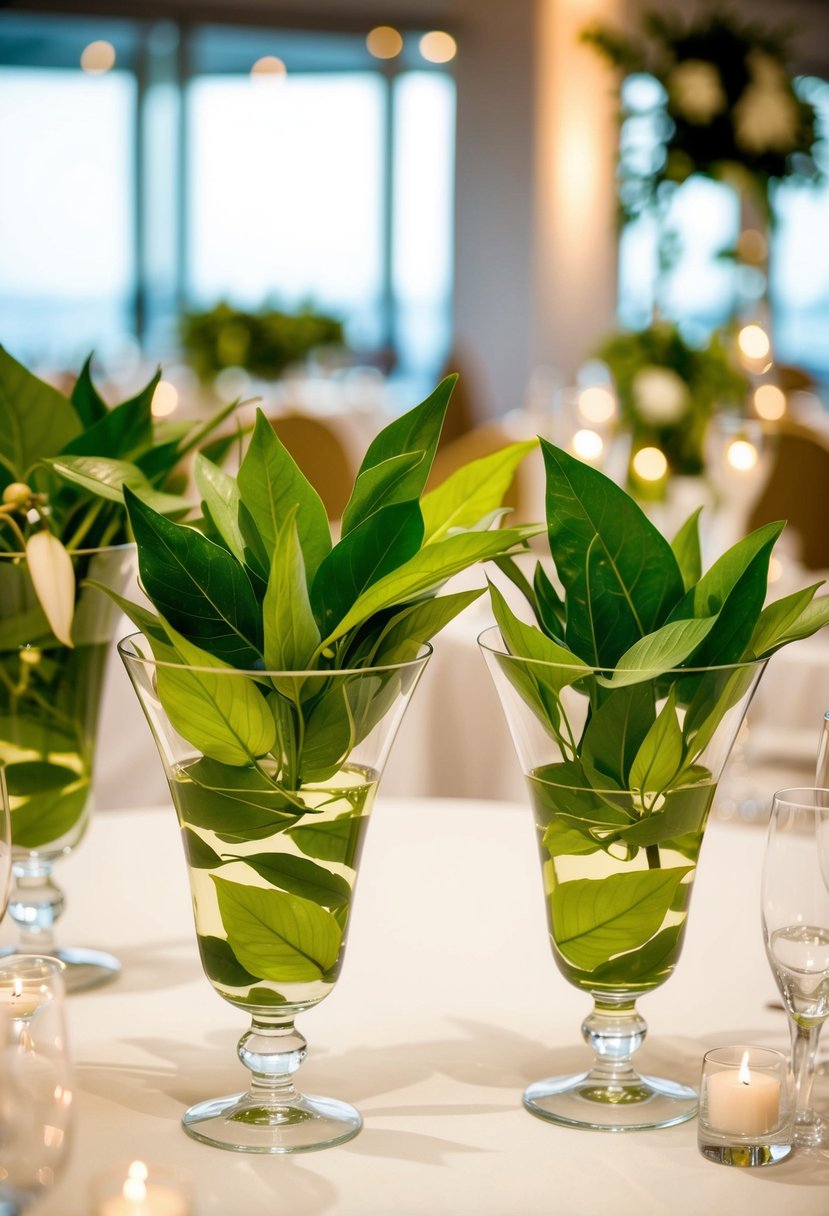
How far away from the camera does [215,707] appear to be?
28.6 inches

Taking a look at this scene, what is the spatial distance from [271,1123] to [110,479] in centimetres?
38

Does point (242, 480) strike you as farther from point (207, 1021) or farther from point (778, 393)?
point (778, 393)

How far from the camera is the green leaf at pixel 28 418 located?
1026 mm

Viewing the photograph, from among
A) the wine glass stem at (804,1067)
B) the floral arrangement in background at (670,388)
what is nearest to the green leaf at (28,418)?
the wine glass stem at (804,1067)

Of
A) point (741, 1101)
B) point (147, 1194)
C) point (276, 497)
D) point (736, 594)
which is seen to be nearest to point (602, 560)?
point (736, 594)

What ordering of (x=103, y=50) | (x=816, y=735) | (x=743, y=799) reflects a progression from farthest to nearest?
A: (x=103, y=50), (x=816, y=735), (x=743, y=799)

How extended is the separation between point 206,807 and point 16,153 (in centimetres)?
1093

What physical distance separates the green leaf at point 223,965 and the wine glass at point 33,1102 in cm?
17

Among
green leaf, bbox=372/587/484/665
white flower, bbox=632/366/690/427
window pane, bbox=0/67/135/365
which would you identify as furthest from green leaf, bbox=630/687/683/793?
window pane, bbox=0/67/135/365

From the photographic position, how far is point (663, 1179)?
0.75 meters

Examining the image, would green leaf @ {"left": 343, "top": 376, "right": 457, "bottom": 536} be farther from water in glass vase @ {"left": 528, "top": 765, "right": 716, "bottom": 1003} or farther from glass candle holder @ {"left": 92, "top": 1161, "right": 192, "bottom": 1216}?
glass candle holder @ {"left": 92, "top": 1161, "right": 192, "bottom": 1216}

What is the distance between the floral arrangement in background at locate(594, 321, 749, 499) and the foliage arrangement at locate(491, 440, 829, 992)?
1.55 m

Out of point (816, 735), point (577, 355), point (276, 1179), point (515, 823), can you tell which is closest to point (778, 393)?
point (816, 735)

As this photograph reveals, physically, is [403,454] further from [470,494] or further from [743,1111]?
[743,1111]
